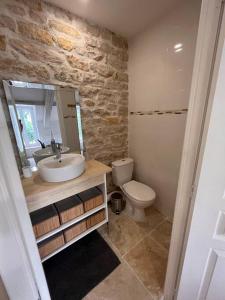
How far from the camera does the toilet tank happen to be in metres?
1.97

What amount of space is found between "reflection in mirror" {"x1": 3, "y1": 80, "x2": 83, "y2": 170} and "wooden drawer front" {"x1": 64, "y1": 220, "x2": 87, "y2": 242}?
0.72 metres

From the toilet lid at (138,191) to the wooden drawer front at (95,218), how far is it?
44cm

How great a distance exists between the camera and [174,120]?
1.59 m

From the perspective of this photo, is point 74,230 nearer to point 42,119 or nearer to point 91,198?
point 91,198

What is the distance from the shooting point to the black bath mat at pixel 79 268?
117 centimetres

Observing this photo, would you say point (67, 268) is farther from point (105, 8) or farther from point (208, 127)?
point (105, 8)

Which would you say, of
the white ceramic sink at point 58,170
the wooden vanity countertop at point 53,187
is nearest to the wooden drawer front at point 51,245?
the wooden vanity countertop at point 53,187

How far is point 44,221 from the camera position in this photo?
1.17 metres

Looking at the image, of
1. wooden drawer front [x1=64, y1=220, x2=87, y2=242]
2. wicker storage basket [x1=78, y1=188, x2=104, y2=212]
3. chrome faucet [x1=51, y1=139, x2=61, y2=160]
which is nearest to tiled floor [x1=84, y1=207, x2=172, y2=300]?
wooden drawer front [x1=64, y1=220, x2=87, y2=242]

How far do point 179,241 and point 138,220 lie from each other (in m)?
1.13

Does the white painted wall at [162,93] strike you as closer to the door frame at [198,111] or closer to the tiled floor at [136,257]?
the tiled floor at [136,257]

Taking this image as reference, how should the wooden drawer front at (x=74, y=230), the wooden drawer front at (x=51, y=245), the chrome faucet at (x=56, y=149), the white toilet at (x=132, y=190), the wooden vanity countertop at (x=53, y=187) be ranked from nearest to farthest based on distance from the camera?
the wooden vanity countertop at (x=53, y=187) → the wooden drawer front at (x=51, y=245) → the wooden drawer front at (x=74, y=230) → the chrome faucet at (x=56, y=149) → the white toilet at (x=132, y=190)

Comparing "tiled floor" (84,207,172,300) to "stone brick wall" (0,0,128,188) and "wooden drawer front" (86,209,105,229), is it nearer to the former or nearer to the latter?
"wooden drawer front" (86,209,105,229)

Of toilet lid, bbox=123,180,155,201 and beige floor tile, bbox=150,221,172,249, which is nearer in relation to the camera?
beige floor tile, bbox=150,221,172,249
